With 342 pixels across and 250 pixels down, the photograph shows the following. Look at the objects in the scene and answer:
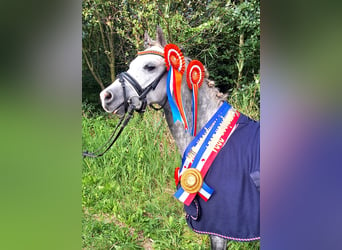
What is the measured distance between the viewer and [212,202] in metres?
1.73

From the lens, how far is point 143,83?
5.85 feet

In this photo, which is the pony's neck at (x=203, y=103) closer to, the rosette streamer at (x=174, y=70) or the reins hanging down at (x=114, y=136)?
the rosette streamer at (x=174, y=70)

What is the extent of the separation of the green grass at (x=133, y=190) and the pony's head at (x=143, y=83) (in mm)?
118

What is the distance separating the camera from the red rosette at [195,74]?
1.77 metres

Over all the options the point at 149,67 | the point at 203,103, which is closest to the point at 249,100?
the point at 203,103

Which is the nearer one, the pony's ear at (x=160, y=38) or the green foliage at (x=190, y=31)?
the green foliage at (x=190, y=31)

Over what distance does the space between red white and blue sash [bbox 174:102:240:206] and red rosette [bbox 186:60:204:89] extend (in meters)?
0.20

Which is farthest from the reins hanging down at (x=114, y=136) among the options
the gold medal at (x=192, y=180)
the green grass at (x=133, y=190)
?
the gold medal at (x=192, y=180)

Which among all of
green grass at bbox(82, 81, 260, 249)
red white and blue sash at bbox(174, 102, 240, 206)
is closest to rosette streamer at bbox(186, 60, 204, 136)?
red white and blue sash at bbox(174, 102, 240, 206)

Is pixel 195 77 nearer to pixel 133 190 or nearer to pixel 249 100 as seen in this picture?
pixel 249 100

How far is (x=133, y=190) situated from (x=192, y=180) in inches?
18.5

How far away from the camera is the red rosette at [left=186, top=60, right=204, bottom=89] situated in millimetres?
1771
